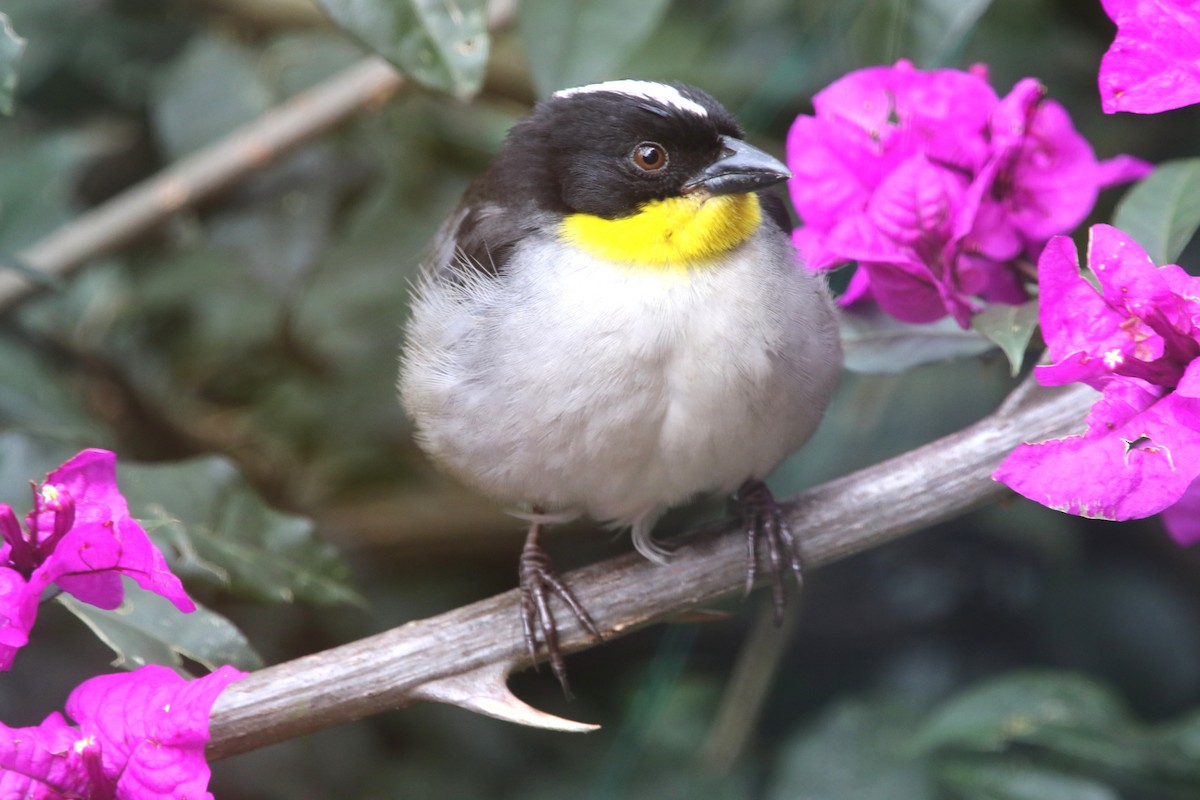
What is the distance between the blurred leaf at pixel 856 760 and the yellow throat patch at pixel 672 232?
79 centimetres

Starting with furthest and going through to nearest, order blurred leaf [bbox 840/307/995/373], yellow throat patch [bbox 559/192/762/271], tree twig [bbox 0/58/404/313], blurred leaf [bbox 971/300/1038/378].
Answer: tree twig [bbox 0/58/404/313] < yellow throat patch [bbox 559/192/762/271] < blurred leaf [bbox 840/307/995/373] < blurred leaf [bbox 971/300/1038/378]

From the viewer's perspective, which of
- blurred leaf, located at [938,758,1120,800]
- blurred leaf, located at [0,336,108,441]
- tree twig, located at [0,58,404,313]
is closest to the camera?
blurred leaf, located at [938,758,1120,800]

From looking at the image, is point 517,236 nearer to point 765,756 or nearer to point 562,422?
point 562,422

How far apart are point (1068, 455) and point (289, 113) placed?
192 centimetres

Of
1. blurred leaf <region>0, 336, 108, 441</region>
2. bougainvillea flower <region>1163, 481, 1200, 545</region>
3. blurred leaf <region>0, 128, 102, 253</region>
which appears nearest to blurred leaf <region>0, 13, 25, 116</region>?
blurred leaf <region>0, 336, 108, 441</region>

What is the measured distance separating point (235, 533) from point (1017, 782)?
1.11 m

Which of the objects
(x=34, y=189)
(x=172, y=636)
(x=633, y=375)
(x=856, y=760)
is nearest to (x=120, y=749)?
(x=172, y=636)

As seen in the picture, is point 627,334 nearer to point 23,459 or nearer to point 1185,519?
point 1185,519

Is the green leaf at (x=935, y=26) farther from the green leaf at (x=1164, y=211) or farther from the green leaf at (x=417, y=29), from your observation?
the green leaf at (x=417, y=29)

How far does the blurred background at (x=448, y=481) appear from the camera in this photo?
73.3 inches

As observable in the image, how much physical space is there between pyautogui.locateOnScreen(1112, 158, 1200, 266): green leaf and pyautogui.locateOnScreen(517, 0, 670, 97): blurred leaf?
2.16 feet

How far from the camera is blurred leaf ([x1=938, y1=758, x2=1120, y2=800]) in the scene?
1.81 m

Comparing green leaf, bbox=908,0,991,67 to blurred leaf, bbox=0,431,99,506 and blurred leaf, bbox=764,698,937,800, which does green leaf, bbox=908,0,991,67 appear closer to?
blurred leaf, bbox=764,698,937,800

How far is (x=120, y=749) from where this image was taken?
1.13 metres
